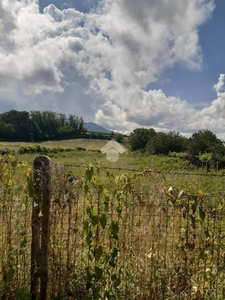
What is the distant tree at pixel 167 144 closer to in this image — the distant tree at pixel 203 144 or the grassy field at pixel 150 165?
the grassy field at pixel 150 165

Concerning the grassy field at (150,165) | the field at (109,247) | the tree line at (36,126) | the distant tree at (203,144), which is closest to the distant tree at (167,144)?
the grassy field at (150,165)

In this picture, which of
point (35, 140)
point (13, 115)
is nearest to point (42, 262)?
point (35, 140)

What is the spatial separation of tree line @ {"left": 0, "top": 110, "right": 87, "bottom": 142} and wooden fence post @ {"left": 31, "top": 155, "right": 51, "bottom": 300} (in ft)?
218

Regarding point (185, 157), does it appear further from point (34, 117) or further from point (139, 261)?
point (34, 117)

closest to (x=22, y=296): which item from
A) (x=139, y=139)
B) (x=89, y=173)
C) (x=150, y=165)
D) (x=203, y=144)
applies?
(x=89, y=173)

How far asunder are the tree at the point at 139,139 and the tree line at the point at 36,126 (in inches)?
620

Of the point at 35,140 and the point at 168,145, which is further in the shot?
the point at 35,140

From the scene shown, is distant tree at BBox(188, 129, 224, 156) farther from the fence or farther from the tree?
the fence

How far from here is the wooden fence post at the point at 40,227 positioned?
8.77ft

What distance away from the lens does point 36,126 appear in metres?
73.3

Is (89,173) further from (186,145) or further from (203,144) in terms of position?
(186,145)

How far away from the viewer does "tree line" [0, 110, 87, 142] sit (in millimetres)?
67412

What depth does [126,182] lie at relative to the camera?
2.81m

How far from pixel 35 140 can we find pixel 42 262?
223ft
